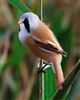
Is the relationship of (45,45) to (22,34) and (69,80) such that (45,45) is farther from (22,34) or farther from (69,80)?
(69,80)

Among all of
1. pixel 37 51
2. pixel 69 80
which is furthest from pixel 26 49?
pixel 69 80

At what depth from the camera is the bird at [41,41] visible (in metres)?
0.72

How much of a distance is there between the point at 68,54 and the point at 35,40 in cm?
10

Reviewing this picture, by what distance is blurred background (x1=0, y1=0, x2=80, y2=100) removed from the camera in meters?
0.74

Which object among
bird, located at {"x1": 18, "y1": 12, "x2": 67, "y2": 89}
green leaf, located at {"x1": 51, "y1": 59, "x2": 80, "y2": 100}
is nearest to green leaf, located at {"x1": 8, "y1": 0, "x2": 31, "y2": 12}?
bird, located at {"x1": 18, "y1": 12, "x2": 67, "y2": 89}

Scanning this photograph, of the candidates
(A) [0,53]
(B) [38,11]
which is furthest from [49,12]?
(A) [0,53]

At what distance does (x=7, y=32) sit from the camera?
781 mm

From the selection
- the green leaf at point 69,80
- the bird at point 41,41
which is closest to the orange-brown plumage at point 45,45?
the bird at point 41,41

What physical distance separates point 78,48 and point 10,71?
0.19 m

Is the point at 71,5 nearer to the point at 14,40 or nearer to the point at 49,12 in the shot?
the point at 49,12

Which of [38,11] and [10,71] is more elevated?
[38,11]

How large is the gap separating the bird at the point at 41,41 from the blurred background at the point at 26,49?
0.01 meters

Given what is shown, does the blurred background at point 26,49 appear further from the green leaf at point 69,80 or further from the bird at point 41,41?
the green leaf at point 69,80

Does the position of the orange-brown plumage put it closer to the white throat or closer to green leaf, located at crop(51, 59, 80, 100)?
the white throat
